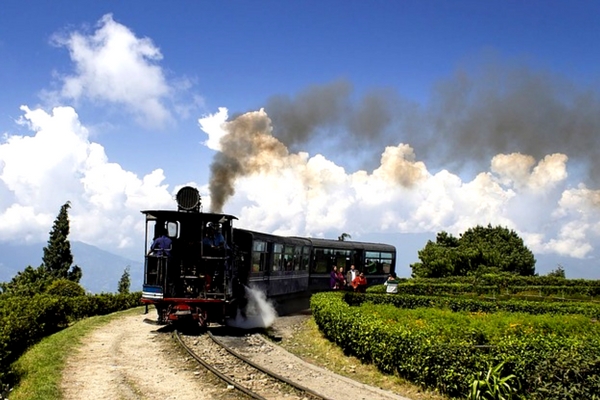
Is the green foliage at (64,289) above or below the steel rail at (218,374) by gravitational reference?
below

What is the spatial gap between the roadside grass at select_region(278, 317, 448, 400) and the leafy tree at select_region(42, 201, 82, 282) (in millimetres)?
50257

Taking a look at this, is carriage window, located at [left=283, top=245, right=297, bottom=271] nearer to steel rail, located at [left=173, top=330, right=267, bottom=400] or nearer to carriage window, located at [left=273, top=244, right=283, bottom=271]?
carriage window, located at [left=273, top=244, right=283, bottom=271]

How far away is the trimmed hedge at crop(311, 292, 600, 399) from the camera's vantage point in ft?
30.2

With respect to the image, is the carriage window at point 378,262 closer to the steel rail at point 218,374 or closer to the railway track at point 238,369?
the railway track at point 238,369

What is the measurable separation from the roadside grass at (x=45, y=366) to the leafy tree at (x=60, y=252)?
4747 centimetres

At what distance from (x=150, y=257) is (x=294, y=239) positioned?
11595 millimetres

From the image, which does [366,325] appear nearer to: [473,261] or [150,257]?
[150,257]

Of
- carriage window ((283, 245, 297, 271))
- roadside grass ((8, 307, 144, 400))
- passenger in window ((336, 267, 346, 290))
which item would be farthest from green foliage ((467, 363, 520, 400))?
passenger in window ((336, 267, 346, 290))

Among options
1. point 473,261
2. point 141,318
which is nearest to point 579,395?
point 141,318

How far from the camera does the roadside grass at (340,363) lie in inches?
465

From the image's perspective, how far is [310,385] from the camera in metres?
12.2

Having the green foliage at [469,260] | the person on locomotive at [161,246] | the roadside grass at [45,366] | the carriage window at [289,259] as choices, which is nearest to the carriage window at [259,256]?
the carriage window at [289,259]

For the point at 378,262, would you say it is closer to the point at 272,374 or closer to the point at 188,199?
the point at 188,199

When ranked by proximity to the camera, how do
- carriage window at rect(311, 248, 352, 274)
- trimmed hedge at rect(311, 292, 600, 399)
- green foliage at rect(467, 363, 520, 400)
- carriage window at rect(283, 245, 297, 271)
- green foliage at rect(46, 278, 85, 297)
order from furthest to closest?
1. carriage window at rect(311, 248, 352, 274)
2. green foliage at rect(46, 278, 85, 297)
3. carriage window at rect(283, 245, 297, 271)
4. green foliage at rect(467, 363, 520, 400)
5. trimmed hedge at rect(311, 292, 600, 399)
